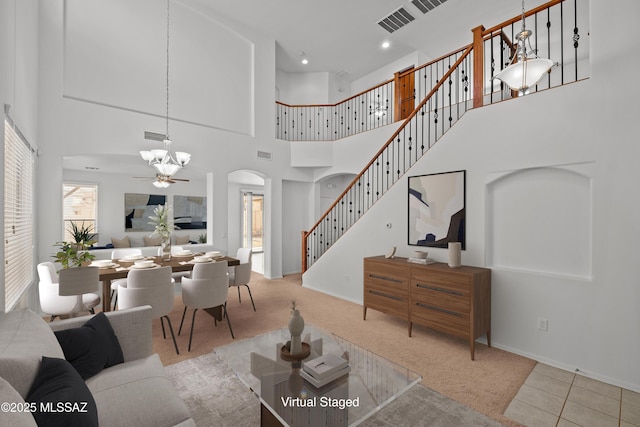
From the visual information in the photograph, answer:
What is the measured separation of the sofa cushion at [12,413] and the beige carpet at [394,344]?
2191 mm

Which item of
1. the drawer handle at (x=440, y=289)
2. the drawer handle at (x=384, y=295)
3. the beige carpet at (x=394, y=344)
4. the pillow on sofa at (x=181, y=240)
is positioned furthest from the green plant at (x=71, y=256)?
the pillow on sofa at (x=181, y=240)

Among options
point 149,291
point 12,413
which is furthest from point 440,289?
point 12,413

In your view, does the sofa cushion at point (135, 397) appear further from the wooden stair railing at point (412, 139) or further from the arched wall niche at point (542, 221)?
the wooden stair railing at point (412, 139)

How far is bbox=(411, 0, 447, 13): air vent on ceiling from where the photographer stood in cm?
536

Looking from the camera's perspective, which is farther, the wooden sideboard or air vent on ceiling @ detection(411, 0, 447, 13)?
air vent on ceiling @ detection(411, 0, 447, 13)

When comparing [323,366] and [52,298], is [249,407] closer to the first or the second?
[323,366]

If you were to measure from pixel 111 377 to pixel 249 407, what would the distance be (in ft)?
3.43

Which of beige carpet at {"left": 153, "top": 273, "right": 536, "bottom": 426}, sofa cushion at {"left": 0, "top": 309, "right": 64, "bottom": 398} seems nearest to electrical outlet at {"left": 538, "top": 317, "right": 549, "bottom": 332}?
beige carpet at {"left": 153, "top": 273, "right": 536, "bottom": 426}

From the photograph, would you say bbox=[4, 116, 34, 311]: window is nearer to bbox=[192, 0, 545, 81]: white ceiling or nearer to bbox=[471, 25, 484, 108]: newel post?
bbox=[192, 0, 545, 81]: white ceiling

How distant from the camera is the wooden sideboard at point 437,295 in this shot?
3182 millimetres

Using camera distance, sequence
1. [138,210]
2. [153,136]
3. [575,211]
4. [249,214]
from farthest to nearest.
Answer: [249,214], [138,210], [153,136], [575,211]

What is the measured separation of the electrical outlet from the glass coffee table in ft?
6.71

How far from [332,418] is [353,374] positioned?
43cm

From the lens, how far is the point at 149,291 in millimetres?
3127
